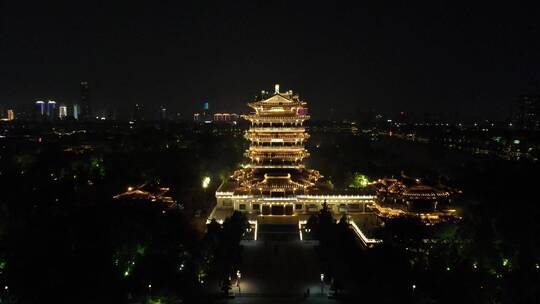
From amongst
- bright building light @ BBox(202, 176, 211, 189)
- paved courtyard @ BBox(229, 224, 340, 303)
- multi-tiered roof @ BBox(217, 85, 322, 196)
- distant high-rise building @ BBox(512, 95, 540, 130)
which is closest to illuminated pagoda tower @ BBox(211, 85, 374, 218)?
multi-tiered roof @ BBox(217, 85, 322, 196)

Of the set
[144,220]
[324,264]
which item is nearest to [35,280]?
[144,220]

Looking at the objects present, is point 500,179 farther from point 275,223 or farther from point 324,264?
point 324,264

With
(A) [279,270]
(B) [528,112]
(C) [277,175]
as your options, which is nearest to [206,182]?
(C) [277,175]

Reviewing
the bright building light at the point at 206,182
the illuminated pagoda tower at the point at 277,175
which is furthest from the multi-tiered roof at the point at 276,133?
the bright building light at the point at 206,182

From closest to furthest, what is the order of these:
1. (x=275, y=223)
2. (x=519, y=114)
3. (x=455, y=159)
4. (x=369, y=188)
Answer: (x=275, y=223) → (x=369, y=188) → (x=455, y=159) → (x=519, y=114)

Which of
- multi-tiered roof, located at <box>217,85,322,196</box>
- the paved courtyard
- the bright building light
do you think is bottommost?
the paved courtyard

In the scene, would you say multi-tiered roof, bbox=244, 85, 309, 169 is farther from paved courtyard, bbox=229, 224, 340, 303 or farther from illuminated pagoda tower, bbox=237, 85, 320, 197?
paved courtyard, bbox=229, 224, 340, 303
